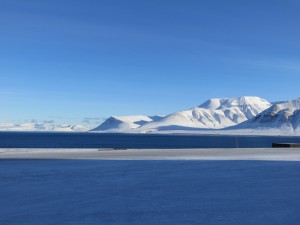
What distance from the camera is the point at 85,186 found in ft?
47.0

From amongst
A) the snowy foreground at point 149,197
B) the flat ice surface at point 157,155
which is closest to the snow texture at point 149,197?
the snowy foreground at point 149,197

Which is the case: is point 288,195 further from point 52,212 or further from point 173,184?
point 52,212

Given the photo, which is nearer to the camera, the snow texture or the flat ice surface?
the snow texture

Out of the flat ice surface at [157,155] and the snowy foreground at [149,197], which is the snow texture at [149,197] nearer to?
the snowy foreground at [149,197]

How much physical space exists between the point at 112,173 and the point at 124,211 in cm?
820

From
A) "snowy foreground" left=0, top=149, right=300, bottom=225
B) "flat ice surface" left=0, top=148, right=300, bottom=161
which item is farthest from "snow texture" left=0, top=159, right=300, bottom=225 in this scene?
"flat ice surface" left=0, top=148, right=300, bottom=161

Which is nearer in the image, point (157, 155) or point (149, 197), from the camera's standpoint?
point (149, 197)

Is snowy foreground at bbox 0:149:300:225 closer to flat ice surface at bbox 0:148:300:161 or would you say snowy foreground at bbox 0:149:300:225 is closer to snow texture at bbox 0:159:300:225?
snow texture at bbox 0:159:300:225

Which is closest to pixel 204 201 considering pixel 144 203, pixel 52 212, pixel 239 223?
pixel 144 203

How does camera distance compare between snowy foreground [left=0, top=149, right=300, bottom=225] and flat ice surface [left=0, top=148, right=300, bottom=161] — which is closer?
snowy foreground [left=0, top=149, right=300, bottom=225]

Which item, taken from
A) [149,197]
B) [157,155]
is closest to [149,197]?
[149,197]

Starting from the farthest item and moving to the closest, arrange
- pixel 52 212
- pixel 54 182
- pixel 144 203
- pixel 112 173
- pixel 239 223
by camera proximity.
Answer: pixel 112 173 < pixel 54 182 < pixel 144 203 < pixel 52 212 < pixel 239 223

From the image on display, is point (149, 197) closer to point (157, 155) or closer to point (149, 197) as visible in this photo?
point (149, 197)

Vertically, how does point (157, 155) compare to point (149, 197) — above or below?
above
